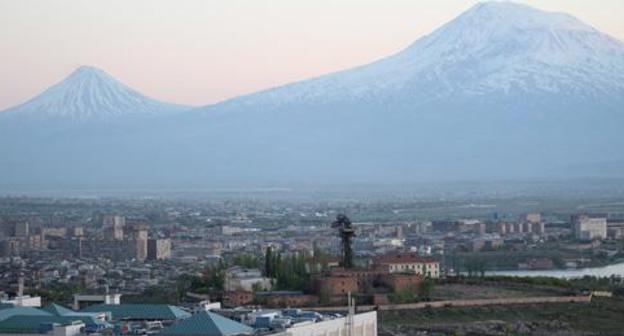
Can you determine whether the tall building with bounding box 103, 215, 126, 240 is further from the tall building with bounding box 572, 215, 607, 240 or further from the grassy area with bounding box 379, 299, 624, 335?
the grassy area with bounding box 379, 299, 624, 335

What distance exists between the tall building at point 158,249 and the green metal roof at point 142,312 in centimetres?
Result: 4831

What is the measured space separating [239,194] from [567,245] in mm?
85265

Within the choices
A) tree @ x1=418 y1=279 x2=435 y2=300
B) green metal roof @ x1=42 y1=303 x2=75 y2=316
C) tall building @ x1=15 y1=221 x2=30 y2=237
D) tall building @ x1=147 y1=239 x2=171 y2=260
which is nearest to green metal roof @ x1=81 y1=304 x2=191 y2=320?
green metal roof @ x1=42 y1=303 x2=75 y2=316

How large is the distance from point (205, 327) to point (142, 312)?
601cm

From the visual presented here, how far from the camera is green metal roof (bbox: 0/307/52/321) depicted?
4075cm

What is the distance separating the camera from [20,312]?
4144 centimetres

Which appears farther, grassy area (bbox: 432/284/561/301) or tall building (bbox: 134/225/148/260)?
tall building (bbox: 134/225/148/260)

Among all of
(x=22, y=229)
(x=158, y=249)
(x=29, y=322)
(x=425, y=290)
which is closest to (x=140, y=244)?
(x=158, y=249)

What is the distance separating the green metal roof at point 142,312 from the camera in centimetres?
4206

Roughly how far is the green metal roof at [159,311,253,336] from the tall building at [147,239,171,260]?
54144 millimetres

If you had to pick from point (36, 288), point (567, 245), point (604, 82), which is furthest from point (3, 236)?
point (604, 82)

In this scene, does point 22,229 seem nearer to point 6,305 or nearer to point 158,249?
A: point 158,249

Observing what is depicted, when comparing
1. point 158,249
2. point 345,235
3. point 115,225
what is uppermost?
point 345,235

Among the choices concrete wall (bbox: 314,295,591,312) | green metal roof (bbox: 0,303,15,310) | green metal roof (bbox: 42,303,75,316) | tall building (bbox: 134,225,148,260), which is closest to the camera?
green metal roof (bbox: 42,303,75,316)
